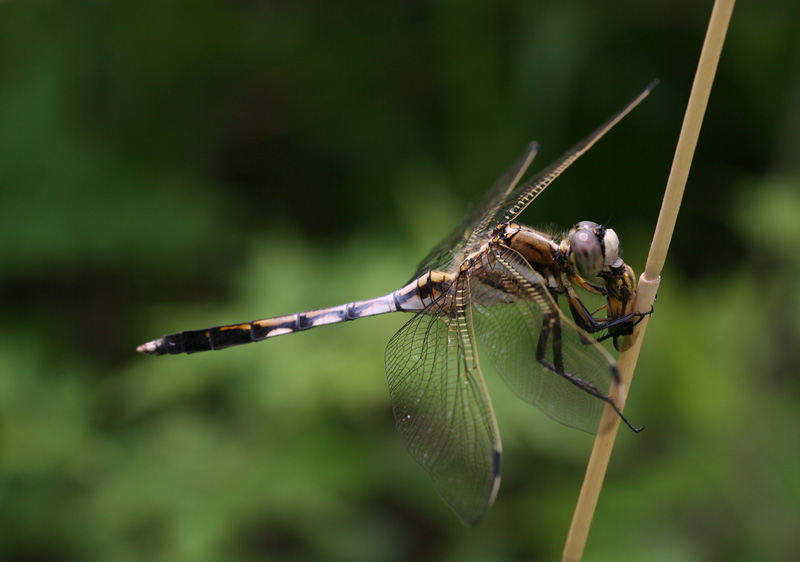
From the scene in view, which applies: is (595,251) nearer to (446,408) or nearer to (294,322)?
(446,408)

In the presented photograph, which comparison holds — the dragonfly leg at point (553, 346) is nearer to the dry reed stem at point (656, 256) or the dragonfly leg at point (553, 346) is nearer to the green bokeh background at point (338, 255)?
the dry reed stem at point (656, 256)

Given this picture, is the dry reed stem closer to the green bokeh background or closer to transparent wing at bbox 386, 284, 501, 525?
transparent wing at bbox 386, 284, 501, 525

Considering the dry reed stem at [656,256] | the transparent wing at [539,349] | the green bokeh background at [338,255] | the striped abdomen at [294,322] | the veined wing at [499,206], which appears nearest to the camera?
the dry reed stem at [656,256]

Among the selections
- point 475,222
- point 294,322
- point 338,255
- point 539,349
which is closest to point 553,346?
point 539,349

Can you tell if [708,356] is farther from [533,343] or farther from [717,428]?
[533,343]

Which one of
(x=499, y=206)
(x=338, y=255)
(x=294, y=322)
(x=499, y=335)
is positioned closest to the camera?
(x=499, y=335)

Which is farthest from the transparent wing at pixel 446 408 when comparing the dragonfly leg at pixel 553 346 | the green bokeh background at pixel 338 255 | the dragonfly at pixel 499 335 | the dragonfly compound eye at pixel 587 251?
the green bokeh background at pixel 338 255

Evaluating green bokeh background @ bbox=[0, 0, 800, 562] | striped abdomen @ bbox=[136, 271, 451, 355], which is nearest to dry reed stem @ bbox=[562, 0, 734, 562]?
striped abdomen @ bbox=[136, 271, 451, 355]

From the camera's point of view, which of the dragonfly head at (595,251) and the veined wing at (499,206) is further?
the veined wing at (499,206)
